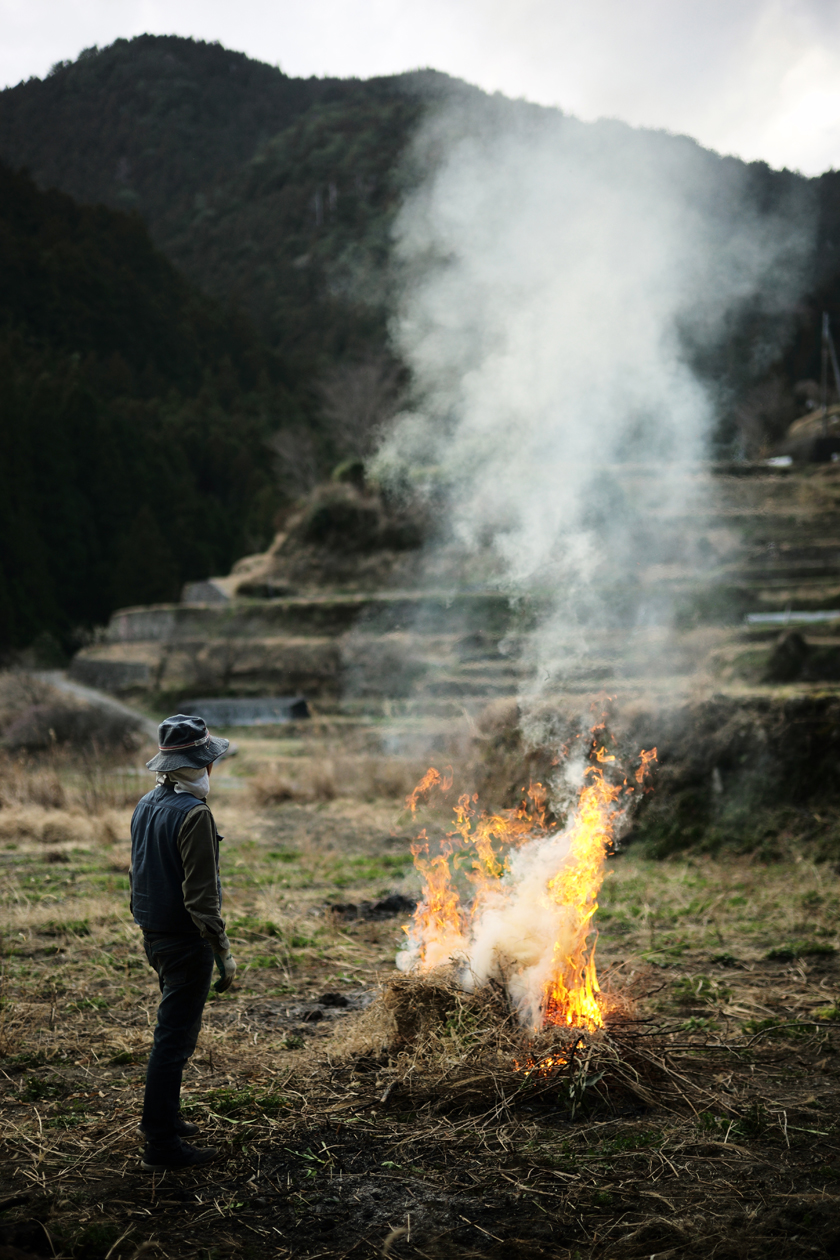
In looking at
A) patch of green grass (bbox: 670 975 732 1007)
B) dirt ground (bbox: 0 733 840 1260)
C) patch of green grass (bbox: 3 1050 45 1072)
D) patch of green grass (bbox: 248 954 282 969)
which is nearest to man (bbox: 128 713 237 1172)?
dirt ground (bbox: 0 733 840 1260)

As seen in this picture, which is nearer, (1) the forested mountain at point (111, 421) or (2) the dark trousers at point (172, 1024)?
(2) the dark trousers at point (172, 1024)

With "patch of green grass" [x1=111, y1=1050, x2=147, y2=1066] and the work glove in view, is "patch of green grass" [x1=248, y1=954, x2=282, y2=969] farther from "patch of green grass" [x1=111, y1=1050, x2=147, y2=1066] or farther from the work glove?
the work glove

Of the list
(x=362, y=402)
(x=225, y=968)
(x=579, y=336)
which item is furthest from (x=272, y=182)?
(x=225, y=968)

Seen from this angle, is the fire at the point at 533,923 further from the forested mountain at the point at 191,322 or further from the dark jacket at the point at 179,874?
the forested mountain at the point at 191,322

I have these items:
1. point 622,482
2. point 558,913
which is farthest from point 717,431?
point 558,913

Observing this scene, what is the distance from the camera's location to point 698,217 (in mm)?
14641

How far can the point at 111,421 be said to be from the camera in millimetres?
55188

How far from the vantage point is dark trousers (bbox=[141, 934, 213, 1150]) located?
332cm

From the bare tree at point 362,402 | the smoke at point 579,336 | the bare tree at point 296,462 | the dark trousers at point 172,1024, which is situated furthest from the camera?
the bare tree at point 296,462

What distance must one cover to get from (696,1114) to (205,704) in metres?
24.5

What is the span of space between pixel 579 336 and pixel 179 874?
14739 millimetres

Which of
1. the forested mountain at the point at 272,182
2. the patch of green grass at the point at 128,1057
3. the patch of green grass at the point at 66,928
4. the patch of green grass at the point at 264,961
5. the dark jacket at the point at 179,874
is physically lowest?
the patch of green grass at the point at 264,961

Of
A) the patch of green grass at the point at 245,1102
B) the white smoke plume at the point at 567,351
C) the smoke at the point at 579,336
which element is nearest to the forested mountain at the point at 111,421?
the smoke at the point at 579,336

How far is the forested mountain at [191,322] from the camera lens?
43625 mm
